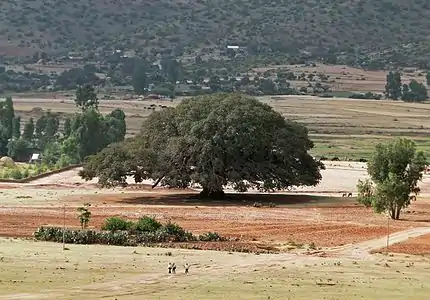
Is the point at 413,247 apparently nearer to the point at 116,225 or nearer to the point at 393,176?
the point at 393,176

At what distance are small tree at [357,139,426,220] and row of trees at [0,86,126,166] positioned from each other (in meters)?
41.7

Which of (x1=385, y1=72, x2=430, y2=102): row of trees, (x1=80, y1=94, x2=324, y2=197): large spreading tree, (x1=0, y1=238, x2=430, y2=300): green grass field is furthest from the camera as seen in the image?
(x1=385, y1=72, x2=430, y2=102): row of trees

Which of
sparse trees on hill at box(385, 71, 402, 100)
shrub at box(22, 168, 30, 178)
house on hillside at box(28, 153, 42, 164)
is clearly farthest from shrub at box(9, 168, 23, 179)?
sparse trees on hill at box(385, 71, 402, 100)

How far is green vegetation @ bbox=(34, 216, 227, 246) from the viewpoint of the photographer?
4609cm

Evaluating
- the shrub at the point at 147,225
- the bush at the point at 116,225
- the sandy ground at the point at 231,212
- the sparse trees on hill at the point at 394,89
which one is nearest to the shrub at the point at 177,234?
the shrub at the point at 147,225

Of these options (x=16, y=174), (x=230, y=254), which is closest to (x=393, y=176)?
(x=230, y=254)

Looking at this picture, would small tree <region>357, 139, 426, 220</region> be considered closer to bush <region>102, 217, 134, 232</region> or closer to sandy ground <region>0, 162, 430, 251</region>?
sandy ground <region>0, 162, 430, 251</region>

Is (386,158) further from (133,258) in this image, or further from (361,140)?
(361,140)

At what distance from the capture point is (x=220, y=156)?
210ft

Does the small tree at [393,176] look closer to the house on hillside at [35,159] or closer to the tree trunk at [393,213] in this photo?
the tree trunk at [393,213]

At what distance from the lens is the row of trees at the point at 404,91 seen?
189500 millimetres

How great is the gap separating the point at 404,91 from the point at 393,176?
141m

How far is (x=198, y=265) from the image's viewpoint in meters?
39.7

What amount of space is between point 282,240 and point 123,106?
11583 cm
